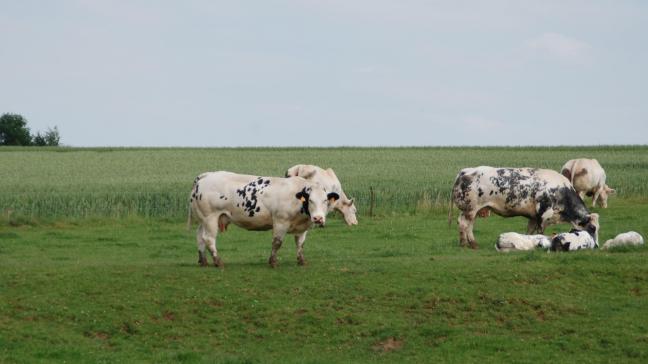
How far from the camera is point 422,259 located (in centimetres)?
2320

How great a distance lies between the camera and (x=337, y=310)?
754 inches

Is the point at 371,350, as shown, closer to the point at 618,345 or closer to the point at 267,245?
the point at 618,345

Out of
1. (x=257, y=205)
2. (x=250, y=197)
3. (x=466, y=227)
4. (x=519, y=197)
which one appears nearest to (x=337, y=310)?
(x=257, y=205)

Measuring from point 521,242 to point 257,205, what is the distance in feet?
20.9

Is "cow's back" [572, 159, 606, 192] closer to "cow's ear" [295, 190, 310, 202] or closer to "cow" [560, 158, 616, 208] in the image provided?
"cow" [560, 158, 616, 208]

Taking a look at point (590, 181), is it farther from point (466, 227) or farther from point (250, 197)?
point (250, 197)

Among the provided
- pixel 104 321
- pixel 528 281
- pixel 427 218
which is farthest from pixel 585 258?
pixel 427 218
